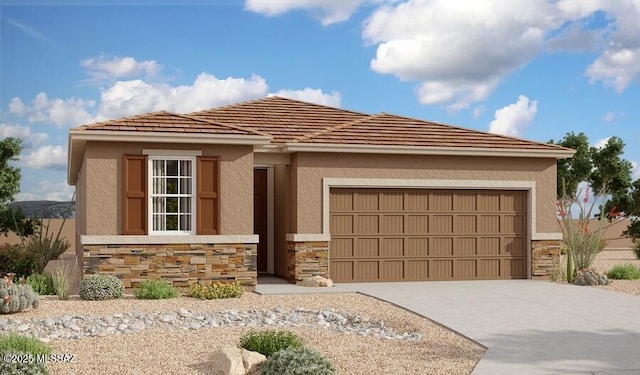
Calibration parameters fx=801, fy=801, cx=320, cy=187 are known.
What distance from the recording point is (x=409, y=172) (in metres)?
18.6

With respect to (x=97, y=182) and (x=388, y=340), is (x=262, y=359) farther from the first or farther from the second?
(x=97, y=182)

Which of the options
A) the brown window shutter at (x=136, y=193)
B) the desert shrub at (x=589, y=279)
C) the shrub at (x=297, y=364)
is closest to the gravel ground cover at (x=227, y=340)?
the shrub at (x=297, y=364)

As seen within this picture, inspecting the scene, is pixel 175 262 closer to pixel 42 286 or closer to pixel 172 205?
pixel 172 205

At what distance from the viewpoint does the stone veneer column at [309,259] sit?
17.8 meters

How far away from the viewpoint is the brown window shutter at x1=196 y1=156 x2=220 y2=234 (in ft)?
55.1

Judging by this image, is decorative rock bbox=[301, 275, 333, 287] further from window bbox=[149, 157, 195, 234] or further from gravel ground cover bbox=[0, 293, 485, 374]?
window bbox=[149, 157, 195, 234]

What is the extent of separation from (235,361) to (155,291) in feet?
21.0

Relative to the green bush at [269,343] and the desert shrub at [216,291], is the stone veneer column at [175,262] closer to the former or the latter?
the desert shrub at [216,291]

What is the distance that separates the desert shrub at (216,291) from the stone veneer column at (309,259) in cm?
214

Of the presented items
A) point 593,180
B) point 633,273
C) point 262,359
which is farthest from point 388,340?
point 593,180

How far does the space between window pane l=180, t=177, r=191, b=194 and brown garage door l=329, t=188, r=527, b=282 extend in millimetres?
3324

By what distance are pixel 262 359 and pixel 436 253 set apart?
9.90 meters

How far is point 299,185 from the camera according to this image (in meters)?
17.9

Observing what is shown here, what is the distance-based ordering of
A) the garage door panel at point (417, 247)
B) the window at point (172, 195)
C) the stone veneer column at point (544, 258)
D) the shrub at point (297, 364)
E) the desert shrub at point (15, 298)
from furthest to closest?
the stone veneer column at point (544, 258) < the garage door panel at point (417, 247) < the window at point (172, 195) < the desert shrub at point (15, 298) < the shrub at point (297, 364)
